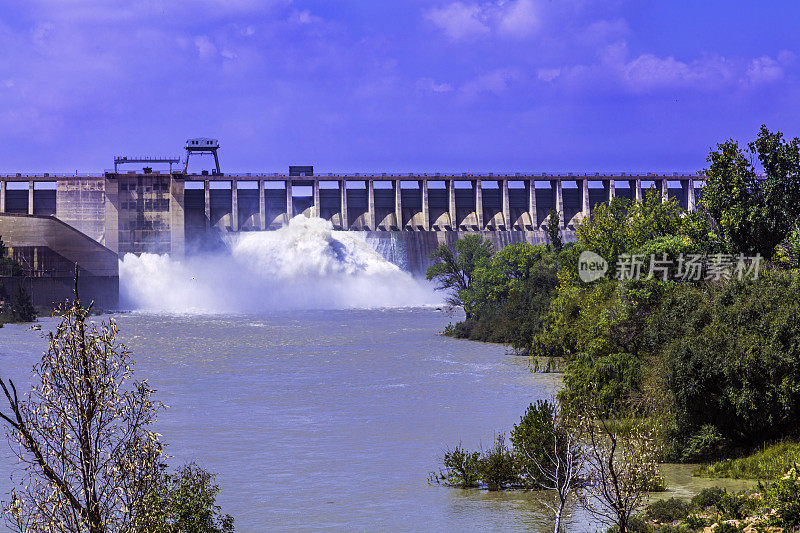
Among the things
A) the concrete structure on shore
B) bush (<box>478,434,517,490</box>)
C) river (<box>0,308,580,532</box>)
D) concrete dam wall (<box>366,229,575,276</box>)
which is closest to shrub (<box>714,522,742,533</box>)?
river (<box>0,308,580,532</box>)

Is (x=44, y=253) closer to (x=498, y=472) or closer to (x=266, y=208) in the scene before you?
(x=266, y=208)

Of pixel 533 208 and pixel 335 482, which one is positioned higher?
pixel 533 208

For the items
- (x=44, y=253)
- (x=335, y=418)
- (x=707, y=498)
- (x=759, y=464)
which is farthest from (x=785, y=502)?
(x=44, y=253)

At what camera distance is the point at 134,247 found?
367 ft

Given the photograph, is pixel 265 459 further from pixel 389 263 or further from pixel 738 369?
pixel 389 263

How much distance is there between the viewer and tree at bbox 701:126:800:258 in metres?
33.5

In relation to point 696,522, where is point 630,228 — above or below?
above

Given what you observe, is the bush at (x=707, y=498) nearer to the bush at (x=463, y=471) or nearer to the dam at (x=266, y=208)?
the bush at (x=463, y=471)

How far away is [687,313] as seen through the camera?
25.8 m

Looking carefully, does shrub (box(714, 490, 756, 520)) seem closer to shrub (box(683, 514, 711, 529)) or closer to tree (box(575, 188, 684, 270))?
shrub (box(683, 514, 711, 529))

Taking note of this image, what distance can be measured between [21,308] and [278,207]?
4134 cm

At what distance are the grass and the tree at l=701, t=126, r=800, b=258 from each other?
1562 centimetres

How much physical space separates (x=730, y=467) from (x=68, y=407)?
14849mm

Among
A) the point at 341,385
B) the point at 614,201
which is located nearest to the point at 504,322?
the point at 614,201
